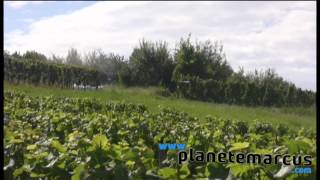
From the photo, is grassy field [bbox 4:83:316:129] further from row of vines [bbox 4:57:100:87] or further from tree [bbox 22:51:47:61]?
tree [bbox 22:51:47:61]

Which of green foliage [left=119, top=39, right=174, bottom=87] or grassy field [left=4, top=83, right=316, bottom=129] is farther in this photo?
green foliage [left=119, top=39, right=174, bottom=87]

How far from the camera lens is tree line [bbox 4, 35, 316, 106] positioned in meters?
13.2

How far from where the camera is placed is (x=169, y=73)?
20859 millimetres

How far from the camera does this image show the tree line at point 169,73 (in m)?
13.2

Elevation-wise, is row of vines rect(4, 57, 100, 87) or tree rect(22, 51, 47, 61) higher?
tree rect(22, 51, 47, 61)

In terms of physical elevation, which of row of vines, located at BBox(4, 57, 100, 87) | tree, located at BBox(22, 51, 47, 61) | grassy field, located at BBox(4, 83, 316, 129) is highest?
tree, located at BBox(22, 51, 47, 61)

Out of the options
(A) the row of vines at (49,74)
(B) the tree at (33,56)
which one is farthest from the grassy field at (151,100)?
(B) the tree at (33,56)

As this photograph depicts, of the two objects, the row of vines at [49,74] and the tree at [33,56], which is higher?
the tree at [33,56]

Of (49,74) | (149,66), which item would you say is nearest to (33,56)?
(49,74)

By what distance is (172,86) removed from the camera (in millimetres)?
17984

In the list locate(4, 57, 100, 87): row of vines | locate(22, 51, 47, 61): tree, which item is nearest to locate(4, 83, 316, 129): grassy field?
locate(4, 57, 100, 87): row of vines

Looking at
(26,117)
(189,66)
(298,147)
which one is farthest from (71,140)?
(189,66)

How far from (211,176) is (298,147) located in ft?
1.28

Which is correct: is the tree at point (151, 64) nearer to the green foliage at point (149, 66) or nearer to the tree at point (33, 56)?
the green foliage at point (149, 66)
